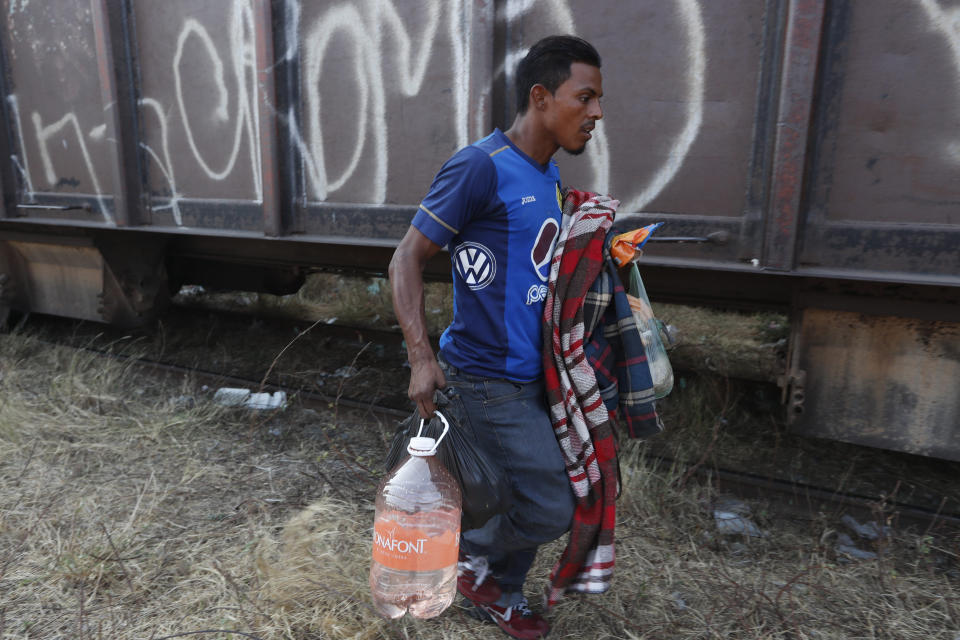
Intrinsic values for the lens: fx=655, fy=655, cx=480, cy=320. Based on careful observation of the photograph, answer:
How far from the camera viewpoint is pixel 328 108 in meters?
3.29

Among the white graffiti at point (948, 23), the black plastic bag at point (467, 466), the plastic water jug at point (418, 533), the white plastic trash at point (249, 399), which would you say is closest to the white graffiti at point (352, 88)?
the white graffiti at point (948, 23)

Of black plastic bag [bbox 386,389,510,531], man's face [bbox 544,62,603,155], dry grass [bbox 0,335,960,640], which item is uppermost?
man's face [bbox 544,62,603,155]

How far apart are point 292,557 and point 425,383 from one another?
1170 mm

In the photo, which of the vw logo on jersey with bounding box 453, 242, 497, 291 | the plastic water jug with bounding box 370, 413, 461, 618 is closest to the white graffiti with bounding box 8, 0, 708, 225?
the vw logo on jersey with bounding box 453, 242, 497, 291

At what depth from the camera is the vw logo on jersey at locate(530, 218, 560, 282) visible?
190 centimetres

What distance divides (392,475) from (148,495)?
179 cm

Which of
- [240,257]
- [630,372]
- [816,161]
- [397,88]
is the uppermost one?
[397,88]

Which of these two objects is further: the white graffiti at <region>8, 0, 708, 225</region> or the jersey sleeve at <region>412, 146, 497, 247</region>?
the white graffiti at <region>8, 0, 708, 225</region>

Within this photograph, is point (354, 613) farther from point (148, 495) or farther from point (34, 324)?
point (34, 324)

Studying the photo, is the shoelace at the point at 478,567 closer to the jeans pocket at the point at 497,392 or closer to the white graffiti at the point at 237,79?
the jeans pocket at the point at 497,392

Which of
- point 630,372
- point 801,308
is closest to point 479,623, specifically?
point 630,372

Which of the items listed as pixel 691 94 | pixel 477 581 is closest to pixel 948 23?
pixel 691 94

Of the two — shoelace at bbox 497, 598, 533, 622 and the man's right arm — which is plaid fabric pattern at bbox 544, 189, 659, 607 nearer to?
shoelace at bbox 497, 598, 533, 622

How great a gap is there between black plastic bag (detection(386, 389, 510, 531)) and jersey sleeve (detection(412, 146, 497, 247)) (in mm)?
462
